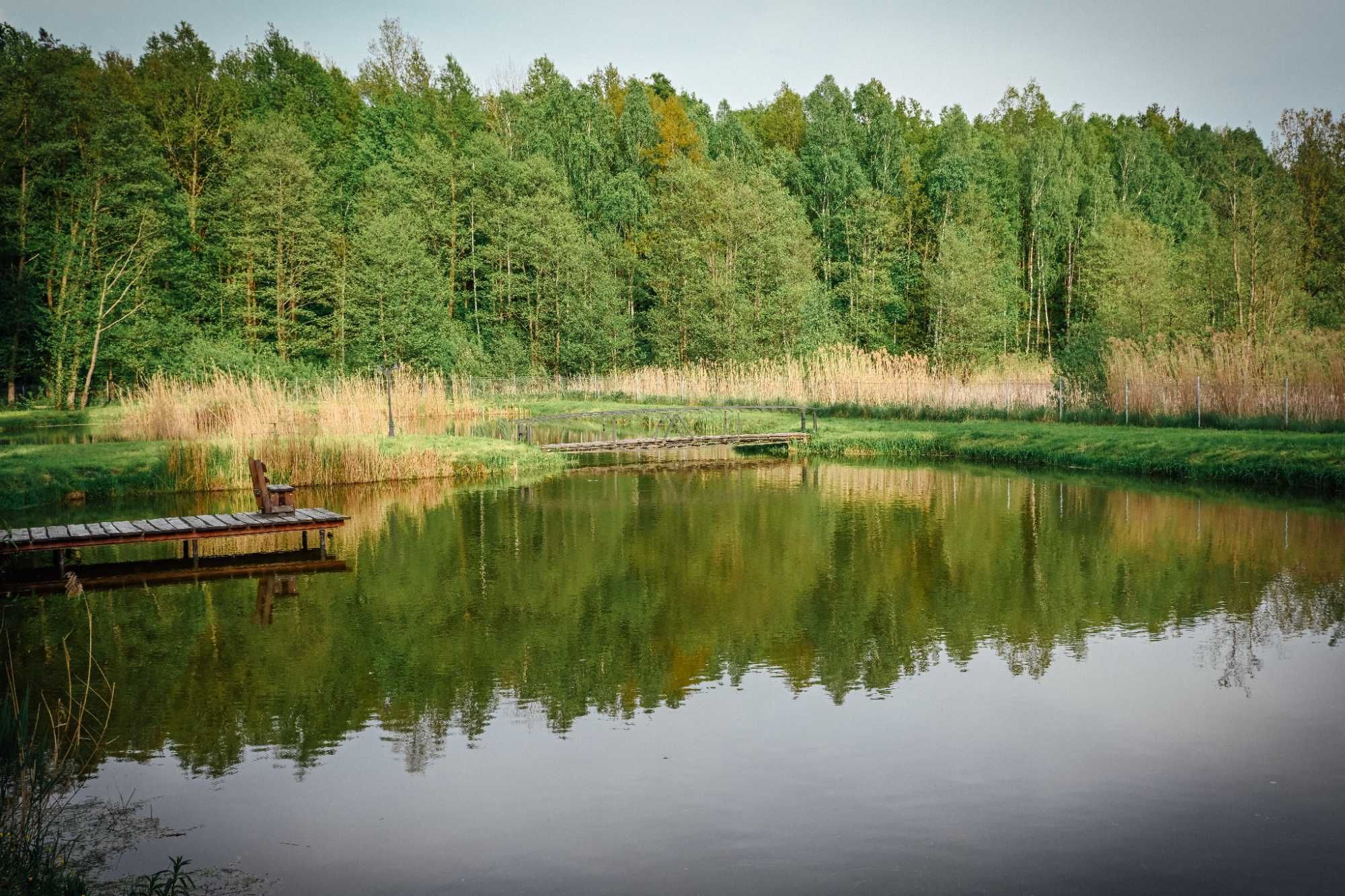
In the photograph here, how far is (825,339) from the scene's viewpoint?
53031mm

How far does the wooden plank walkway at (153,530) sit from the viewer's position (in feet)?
39.8

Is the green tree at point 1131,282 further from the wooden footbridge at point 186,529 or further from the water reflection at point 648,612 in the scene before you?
the wooden footbridge at point 186,529

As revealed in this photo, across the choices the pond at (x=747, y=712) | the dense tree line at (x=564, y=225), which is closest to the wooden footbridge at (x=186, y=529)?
the pond at (x=747, y=712)

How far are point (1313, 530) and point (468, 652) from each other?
11102mm

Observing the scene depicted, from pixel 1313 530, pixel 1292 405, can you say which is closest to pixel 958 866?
pixel 1313 530

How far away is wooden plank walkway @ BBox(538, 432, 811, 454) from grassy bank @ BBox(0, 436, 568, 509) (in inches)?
107

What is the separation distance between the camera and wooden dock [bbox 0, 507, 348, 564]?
478 inches

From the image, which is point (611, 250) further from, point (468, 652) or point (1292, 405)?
point (468, 652)

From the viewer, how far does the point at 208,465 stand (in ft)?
64.1

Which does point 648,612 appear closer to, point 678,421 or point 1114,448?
point 1114,448

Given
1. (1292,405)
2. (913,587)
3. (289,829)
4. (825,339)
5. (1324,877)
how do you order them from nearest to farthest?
(1324,877) → (289,829) → (913,587) → (1292,405) → (825,339)

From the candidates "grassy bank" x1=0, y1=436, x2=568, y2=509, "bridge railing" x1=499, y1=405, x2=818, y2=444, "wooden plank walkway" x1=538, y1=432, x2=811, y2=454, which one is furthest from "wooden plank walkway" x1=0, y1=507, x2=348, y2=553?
"bridge railing" x1=499, y1=405, x2=818, y2=444

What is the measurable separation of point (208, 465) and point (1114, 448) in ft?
56.1

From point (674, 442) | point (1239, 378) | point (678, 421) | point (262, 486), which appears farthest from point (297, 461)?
point (1239, 378)
